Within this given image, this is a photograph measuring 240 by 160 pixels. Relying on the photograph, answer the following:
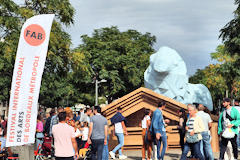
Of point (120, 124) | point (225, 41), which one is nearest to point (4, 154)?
point (120, 124)

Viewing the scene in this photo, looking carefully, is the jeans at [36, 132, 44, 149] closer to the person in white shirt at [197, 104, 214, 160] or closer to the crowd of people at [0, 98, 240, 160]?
the crowd of people at [0, 98, 240, 160]

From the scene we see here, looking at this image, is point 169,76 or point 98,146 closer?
point 98,146

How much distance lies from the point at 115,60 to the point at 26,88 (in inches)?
1340

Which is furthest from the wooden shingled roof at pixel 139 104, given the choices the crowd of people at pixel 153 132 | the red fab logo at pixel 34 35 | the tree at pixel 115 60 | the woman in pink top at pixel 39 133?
the tree at pixel 115 60

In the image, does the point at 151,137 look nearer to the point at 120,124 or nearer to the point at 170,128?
the point at 120,124

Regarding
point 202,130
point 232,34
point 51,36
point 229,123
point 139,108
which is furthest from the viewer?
point 232,34

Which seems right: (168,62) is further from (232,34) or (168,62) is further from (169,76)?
(232,34)

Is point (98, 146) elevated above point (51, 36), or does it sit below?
below

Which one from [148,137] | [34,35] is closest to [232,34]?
[148,137]

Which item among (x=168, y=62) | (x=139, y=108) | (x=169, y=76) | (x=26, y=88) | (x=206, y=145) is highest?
(x=168, y=62)

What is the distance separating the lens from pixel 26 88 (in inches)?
332

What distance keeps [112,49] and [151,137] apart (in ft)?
104

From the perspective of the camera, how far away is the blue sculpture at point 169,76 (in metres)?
22.2

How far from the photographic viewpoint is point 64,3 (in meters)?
21.0
